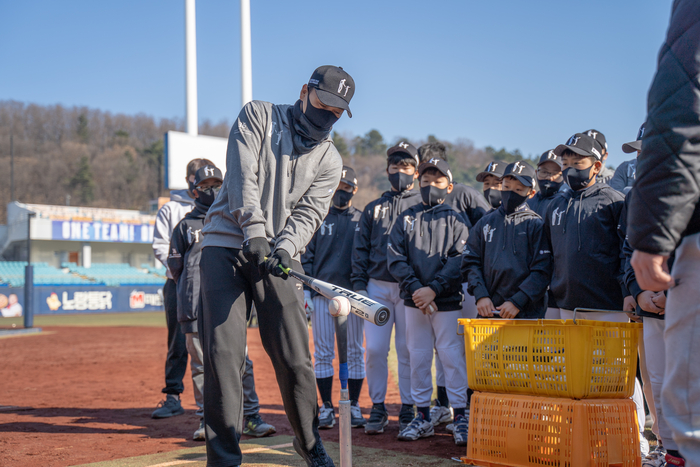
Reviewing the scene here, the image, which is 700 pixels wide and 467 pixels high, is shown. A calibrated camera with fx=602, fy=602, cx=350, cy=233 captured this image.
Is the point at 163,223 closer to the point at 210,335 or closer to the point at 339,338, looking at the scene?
the point at 339,338

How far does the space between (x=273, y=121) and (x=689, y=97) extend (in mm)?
2265

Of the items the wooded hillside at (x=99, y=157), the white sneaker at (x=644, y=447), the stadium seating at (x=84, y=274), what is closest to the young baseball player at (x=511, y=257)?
the white sneaker at (x=644, y=447)

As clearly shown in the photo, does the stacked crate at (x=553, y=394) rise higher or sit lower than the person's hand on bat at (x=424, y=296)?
lower

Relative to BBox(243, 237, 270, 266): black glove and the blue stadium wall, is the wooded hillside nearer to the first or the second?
the blue stadium wall

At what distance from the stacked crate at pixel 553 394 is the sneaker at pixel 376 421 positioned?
4.27 feet

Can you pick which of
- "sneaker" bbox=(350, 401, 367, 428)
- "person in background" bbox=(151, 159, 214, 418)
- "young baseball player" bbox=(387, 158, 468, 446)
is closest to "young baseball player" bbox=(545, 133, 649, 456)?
"young baseball player" bbox=(387, 158, 468, 446)

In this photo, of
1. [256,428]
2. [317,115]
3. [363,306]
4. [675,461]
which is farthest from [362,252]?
[675,461]

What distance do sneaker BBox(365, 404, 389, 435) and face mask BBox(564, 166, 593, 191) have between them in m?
2.51

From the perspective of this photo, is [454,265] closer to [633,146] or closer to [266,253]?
[633,146]

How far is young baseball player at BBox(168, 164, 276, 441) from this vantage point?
5272 mm

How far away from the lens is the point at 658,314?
3.65 metres

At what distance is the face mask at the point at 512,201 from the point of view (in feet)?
16.1

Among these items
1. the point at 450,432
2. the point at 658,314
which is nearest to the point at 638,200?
the point at 658,314

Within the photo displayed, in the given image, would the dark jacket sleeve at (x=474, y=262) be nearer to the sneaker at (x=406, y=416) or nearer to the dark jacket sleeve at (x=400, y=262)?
the dark jacket sleeve at (x=400, y=262)
